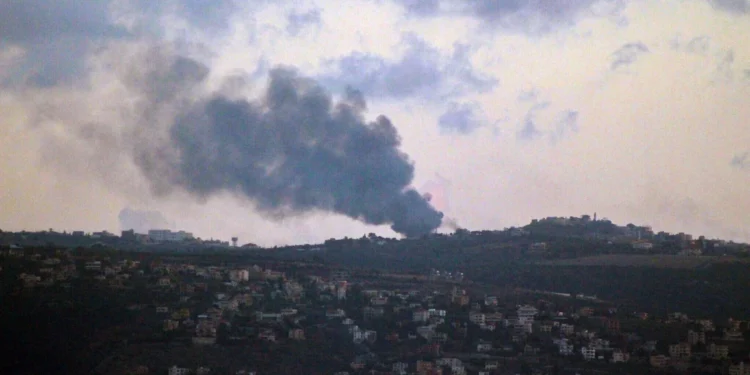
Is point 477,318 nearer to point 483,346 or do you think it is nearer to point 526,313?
point 526,313

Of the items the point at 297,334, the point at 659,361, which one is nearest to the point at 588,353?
the point at 659,361

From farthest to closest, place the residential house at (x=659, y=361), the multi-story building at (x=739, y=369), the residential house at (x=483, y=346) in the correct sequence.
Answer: the residential house at (x=483, y=346)
the residential house at (x=659, y=361)
the multi-story building at (x=739, y=369)

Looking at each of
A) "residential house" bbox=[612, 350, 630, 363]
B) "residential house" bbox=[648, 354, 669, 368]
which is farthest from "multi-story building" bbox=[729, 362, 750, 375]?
"residential house" bbox=[612, 350, 630, 363]

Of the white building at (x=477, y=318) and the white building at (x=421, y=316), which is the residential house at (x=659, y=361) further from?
the white building at (x=421, y=316)

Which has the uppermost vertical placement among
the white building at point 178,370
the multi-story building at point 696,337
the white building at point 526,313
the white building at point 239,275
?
the white building at point 239,275

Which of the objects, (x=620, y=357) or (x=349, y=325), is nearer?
(x=620, y=357)

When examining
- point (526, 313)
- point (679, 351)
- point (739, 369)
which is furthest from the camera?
point (526, 313)

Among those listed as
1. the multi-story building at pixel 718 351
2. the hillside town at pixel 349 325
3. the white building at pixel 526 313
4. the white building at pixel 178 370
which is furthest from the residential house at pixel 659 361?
the white building at pixel 178 370

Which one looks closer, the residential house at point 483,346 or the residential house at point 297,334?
the residential house at point 297,334

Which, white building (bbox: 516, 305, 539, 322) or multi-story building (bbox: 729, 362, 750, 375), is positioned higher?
white building (bbox: 516, 305, 539, 322)

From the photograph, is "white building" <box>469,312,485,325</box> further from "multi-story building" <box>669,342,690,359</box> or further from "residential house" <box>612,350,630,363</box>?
"multi-story building" <box>669,342,690,359</box>

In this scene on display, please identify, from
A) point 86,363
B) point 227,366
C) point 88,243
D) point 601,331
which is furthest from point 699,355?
point 88,243

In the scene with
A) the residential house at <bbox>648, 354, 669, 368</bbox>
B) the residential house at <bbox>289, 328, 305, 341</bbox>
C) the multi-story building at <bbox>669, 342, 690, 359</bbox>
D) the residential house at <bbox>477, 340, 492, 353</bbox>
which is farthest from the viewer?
the residential house at <bbox>477, 340, 492, 353</bbox>
